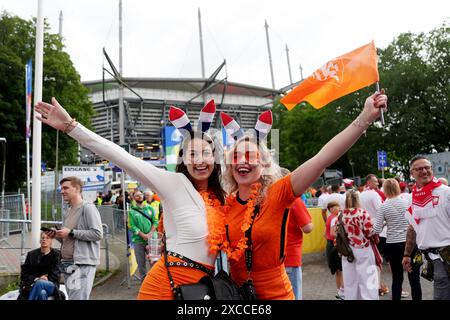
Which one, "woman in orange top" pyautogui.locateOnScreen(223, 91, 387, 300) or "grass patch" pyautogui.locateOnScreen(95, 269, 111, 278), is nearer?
"woman in orange top" pyautogui.locateOnScreen(223, 91, 387, 300)

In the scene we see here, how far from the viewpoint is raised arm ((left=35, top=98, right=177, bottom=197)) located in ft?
8.13

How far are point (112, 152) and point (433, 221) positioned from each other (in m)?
3.36

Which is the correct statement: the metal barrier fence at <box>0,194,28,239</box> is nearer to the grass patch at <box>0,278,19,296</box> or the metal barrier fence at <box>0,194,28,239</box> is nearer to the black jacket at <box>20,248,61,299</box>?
the grass patch at <box>0,278,19,296</box>

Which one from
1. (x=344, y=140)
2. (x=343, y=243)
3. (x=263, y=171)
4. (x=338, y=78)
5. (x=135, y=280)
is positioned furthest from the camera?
(x=135, y=280)

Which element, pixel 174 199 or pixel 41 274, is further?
pixel 41 274

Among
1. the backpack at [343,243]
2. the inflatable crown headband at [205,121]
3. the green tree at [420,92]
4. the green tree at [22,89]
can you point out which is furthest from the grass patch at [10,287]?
the green tree at [420,92]

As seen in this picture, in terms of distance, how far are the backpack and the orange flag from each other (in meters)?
2.30

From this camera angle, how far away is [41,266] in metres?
4.99

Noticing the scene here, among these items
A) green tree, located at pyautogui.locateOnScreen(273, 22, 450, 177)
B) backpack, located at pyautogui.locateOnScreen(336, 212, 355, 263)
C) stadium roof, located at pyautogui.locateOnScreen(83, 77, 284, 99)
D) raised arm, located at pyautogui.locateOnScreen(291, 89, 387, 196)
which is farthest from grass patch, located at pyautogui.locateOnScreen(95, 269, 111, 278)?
stadium roof, located at pyautogui.locateOnScreen(83, 77, 284, 99)

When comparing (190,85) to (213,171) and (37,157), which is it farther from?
(213,171)

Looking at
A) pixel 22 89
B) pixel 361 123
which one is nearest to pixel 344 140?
pixel 361 123

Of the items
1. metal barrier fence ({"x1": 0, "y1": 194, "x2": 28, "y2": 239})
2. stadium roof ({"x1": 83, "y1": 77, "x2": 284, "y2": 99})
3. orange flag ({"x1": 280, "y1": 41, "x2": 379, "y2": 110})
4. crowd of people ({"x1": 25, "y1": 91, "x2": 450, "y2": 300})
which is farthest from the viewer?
stadium roof ({"x1": 83, "y1": 77, "x2": 284, "y2": 99})

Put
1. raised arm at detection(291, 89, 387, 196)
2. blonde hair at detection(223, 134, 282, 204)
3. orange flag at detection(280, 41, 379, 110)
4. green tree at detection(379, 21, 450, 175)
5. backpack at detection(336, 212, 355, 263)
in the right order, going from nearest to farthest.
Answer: raised arm at detection(291, 89, 387, 196)
blonde hair at detection(223, 134, 282, 204)
orange flag at detection(280, 41, 379, 110)
backpack at detection(336, 212, 355, 263)
green tree at detection(379, 21, 450, 175)

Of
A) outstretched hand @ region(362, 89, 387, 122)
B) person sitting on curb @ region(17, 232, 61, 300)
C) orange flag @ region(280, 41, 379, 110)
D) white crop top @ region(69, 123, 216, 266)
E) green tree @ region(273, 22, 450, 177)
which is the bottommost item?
person sitting on curb @ region(17, 232, 61, 300)
